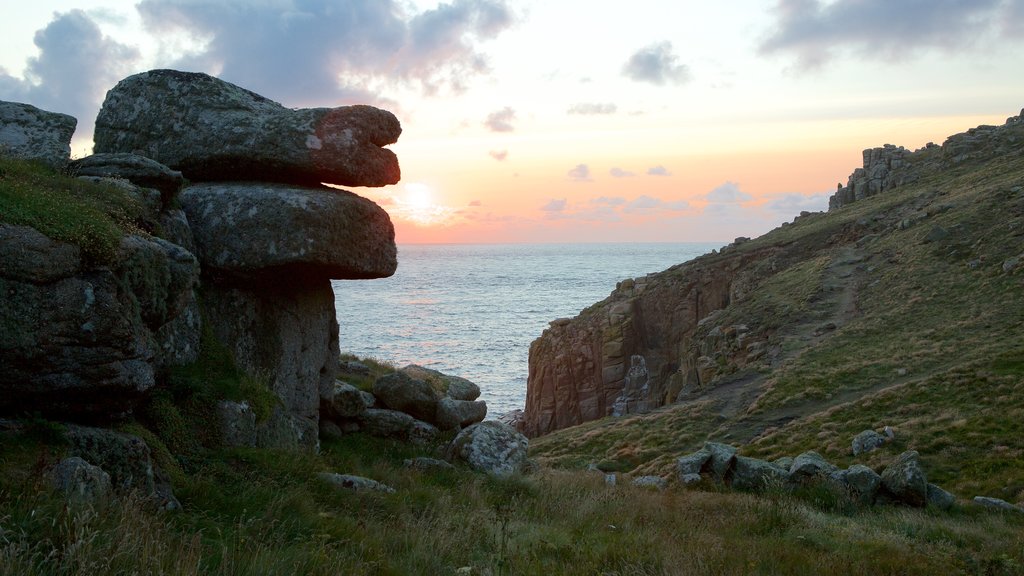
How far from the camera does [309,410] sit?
565 inches

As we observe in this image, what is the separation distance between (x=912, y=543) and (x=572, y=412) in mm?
46357

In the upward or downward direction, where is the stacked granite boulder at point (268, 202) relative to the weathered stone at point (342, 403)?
upward

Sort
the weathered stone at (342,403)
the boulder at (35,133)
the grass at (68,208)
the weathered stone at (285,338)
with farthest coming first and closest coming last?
the weathered stone at (342,403), the weathered stone at (285,338), the boulder at (35,133), the grass at (68,208)

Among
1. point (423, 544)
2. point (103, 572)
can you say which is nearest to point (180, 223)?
point (423, 544)

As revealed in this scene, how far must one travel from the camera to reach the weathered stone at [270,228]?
1266 centimetres

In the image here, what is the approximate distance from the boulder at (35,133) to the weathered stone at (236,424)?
15.3 feet

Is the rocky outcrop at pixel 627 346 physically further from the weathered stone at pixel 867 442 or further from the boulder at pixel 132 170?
the boulder at pixel 132 170

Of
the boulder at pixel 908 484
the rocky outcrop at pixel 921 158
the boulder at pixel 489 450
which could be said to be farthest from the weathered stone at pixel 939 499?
the rocky outcrop at pixel 921 158

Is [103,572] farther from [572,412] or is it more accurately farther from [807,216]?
[807,216]

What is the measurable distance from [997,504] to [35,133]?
2099cm

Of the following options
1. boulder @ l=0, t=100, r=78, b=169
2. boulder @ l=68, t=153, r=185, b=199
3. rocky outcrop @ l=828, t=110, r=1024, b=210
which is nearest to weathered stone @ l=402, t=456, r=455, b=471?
boulder @ l=68, t=153, r=185, b=199

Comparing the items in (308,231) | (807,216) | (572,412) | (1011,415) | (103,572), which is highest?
(807,216)

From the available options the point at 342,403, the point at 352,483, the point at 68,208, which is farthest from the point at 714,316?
the point at 68,208

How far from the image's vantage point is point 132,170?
11898mm
